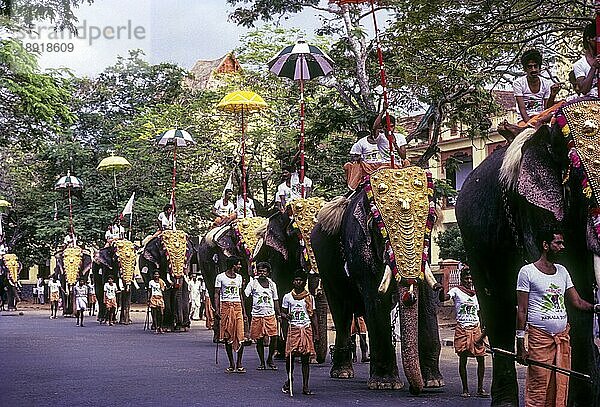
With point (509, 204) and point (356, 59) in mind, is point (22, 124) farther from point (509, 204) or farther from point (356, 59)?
point (509, 204)

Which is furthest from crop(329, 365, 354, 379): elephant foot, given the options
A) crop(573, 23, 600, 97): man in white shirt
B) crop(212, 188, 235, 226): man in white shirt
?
crop(212, 188, 235, 226): man in white shirt

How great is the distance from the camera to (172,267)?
838 inches

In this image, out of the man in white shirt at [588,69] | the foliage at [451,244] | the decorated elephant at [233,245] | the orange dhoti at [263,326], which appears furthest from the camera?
the foliage at [451,244]

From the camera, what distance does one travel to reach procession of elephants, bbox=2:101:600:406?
22.5ft

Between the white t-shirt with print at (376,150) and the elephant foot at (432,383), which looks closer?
the elephant foot at (432,383)

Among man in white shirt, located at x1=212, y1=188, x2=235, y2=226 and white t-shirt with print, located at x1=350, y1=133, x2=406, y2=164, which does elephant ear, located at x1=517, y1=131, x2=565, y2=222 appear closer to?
white t-shirt with print, located at x1=350, y1=133, x2=406, y2=164

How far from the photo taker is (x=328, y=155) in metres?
23.9

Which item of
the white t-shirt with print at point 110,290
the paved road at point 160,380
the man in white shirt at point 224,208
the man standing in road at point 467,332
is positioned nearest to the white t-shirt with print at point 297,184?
the paved road at point 160,380

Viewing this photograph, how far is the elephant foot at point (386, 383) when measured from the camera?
33.4 feet

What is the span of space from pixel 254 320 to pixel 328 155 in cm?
1189

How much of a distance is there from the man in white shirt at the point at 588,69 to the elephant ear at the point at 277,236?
285 inches

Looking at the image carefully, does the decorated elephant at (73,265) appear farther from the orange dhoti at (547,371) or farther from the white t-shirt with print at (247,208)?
the orange dhoti at (547,371)

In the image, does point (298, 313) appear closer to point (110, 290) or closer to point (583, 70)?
point (583, 70)

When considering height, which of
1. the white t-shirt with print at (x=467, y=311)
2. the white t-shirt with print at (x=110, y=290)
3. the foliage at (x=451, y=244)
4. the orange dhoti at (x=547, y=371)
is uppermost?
the foliage at (x=451, y=244)
